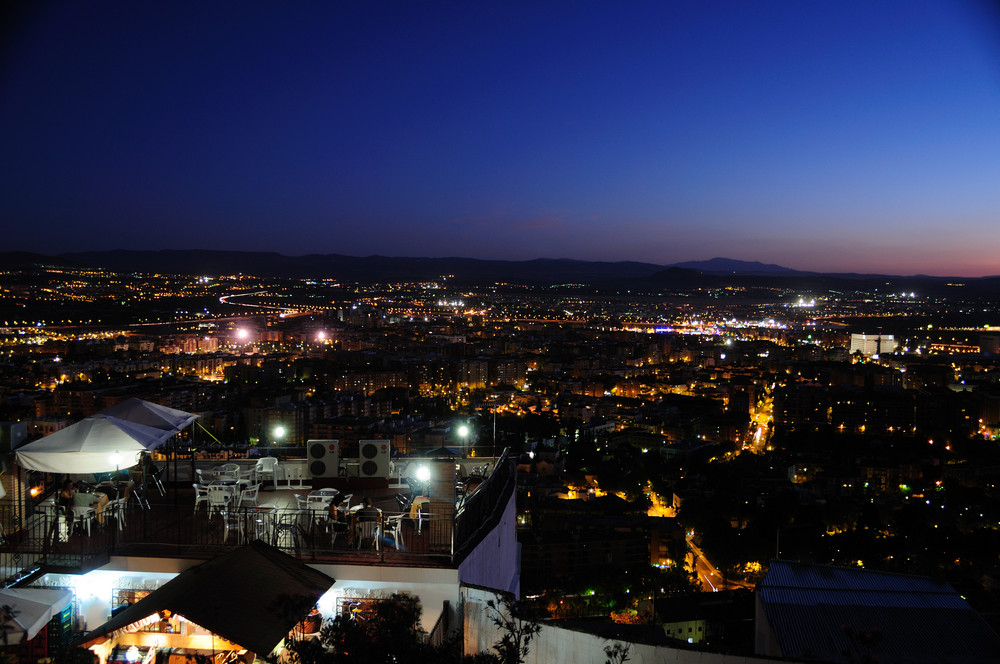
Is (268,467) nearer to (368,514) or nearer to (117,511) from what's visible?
(117,511)

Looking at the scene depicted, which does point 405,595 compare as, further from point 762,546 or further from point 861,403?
point 861,403

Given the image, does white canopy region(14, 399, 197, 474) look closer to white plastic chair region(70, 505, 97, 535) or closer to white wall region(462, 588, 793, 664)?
white plastic chair region(70, 505, 97, 535)

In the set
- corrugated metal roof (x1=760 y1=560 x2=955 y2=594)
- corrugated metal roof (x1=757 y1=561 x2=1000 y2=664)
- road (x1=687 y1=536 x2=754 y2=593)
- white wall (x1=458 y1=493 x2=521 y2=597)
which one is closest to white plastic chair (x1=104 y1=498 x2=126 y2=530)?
white wall (x1=458 y1=493 x2=521 y2=597)

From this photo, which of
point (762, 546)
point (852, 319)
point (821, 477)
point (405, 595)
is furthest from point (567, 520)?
point (852, 319)

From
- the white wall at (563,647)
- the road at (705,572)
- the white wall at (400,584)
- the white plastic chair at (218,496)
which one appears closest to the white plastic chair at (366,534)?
the white wall at (400,584)

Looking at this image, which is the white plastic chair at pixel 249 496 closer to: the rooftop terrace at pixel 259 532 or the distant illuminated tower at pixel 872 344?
the rooftop terrace at pixel 259 532

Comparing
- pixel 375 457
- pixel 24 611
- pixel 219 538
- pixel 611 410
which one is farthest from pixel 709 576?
pixel 611 410

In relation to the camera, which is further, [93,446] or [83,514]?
[93,446]
